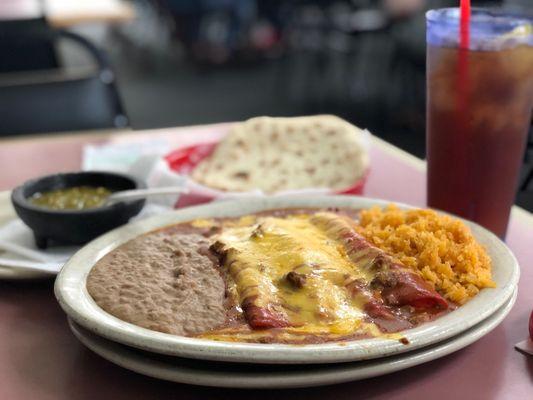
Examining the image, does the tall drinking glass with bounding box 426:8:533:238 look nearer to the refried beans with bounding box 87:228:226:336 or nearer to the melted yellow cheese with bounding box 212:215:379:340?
the melted yellow cheese with bounding box 212:215:379:340

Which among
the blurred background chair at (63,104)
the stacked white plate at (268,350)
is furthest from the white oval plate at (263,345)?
the blurred background chair at (63,104)

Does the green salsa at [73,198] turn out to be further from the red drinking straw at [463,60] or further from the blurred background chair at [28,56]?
the blurred background chair at [28,56]

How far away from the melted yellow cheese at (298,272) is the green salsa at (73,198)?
0.31 m

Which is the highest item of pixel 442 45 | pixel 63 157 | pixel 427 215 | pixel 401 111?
pixel 442 45

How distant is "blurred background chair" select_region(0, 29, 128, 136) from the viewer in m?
2.48

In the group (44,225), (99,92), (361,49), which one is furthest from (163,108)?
(44,225)

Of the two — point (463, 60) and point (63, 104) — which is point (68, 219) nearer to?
→ point (463, 60)

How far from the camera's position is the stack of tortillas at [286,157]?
1580 mm

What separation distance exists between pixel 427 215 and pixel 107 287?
499 mm

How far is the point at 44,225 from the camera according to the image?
122cm

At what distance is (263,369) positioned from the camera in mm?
854

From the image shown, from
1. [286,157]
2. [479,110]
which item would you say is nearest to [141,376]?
[479,110]

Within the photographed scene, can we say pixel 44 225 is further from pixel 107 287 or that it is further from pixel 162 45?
pixel 162 45

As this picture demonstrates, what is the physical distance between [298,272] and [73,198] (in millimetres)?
565
